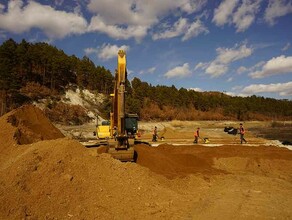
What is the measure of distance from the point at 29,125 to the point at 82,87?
217 feet

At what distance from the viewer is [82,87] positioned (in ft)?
279

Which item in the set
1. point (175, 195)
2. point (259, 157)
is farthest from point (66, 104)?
point (175, 195)

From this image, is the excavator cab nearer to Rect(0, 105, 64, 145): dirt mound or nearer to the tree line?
Rect(0, 105, 64, 145): dirt mound

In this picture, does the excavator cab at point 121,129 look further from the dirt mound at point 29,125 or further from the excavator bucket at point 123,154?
the dirt mound at point 29,125

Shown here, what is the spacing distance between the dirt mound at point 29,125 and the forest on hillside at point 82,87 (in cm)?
3821

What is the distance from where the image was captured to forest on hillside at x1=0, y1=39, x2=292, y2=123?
63619 millimetres

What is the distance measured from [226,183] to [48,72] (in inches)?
2818

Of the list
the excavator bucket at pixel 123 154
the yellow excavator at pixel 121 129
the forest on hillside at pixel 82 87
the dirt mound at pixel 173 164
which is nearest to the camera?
the yellow excavator at pixel 121 129

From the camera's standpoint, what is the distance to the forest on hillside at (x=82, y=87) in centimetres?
6362

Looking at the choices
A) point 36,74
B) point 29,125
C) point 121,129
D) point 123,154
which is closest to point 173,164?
point 123,154

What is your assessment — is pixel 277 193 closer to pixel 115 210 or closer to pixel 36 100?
pixel 115 210

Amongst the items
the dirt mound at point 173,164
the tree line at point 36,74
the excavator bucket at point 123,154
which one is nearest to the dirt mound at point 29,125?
the excavator bucket at point 123,154

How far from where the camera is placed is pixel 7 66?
6059 cm

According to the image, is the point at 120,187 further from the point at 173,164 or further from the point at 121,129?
the point at 173,164
